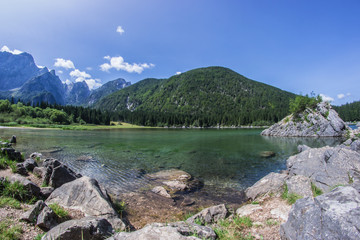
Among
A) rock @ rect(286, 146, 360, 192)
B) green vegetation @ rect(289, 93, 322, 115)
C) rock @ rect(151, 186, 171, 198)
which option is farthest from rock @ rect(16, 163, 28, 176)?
green vegetation @ rect(289, 93, 322, 115)

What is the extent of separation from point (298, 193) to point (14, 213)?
1489 cm

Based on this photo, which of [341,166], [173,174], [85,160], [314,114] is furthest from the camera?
[314,114]

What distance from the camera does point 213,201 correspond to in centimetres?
1427

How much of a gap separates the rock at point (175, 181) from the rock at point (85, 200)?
798 cm

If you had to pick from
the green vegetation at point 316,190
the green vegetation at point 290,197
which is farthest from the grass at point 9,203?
the green vegetation at point 316,190

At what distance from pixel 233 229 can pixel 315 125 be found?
3984 inches

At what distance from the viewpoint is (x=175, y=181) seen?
59.8 ft

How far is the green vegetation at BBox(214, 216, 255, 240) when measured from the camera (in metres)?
6.70

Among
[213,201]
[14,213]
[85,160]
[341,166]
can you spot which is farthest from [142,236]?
[85,160]

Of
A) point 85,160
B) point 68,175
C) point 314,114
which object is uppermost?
point 314,114

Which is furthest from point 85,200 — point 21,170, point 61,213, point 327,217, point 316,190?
point 316,190

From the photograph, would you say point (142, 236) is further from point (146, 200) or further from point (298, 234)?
point (146, 200)

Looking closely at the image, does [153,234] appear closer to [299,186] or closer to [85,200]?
[85,200]

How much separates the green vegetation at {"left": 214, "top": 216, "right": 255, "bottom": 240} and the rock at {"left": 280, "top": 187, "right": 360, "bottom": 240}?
5.48 feet
